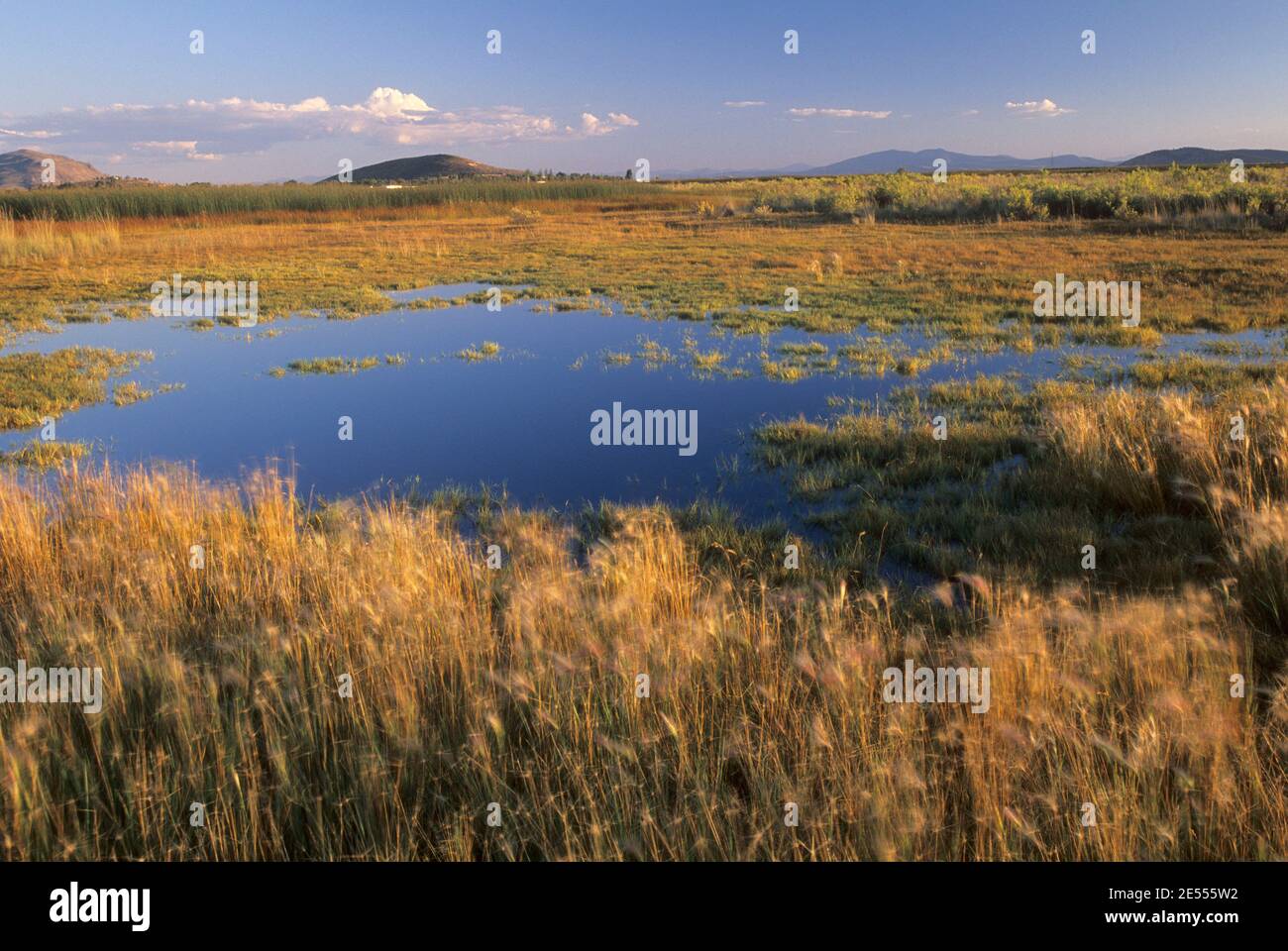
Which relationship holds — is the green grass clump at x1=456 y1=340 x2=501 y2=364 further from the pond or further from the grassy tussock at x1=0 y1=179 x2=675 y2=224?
the grassy tussock at x1=0 y1=179 x2=675 y2=224

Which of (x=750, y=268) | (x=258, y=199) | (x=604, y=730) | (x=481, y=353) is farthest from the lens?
(x=258, y=199)

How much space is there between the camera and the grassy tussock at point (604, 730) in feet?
9.99

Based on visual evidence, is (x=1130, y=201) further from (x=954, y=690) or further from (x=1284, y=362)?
(x=954, y=690)

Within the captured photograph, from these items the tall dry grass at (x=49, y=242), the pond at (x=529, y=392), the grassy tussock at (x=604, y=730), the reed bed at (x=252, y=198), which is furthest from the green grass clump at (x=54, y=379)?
the reed bed at (x=252, y=198)

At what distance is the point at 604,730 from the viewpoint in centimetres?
368

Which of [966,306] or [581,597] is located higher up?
[966,306]

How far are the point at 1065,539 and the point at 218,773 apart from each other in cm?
578


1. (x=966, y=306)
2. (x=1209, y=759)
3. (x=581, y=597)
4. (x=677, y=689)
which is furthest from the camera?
(x=966, y=306)

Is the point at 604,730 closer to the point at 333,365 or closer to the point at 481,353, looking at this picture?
the point at 333,365

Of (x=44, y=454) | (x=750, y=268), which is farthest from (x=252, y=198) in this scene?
(x=44, y=454)

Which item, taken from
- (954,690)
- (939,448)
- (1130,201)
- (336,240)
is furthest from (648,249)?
(954,690)

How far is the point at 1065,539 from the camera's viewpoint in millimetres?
6305

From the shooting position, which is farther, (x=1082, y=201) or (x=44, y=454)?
(x=1082, y=201)

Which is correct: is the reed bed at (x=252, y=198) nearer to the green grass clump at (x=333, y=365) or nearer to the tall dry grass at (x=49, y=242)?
the tall dry grass at (x=49, y=242)
